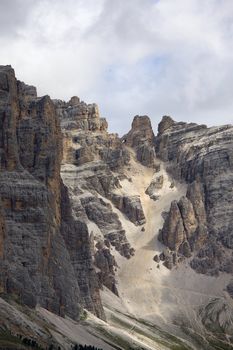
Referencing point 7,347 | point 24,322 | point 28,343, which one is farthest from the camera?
point 24,322

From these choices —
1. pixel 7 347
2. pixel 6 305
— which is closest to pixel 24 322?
pixel 6 305

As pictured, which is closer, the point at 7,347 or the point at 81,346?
the point at 7,347

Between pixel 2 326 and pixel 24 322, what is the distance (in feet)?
39.4

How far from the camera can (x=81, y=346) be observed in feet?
648

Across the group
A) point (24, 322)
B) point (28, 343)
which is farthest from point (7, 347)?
point (24, 322)

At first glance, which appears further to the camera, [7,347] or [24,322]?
[24,322]

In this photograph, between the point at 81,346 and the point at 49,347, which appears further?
the point at 81,346

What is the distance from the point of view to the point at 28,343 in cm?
17438

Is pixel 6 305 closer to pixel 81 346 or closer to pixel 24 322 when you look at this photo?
pixel 24 322

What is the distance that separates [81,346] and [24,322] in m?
15.6

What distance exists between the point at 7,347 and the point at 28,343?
1563 centimetres

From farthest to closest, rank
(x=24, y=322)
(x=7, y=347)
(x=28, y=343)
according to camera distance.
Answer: (x=24, y=322)
(x=28, y=343)
(x=7, y=347)

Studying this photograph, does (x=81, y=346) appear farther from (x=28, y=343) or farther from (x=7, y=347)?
(x=7, y=347)

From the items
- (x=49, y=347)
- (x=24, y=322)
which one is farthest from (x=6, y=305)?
(x=49, y=347)
